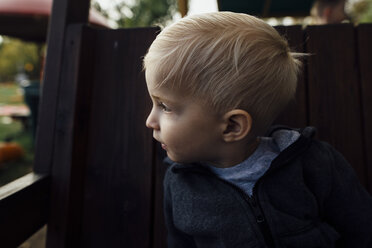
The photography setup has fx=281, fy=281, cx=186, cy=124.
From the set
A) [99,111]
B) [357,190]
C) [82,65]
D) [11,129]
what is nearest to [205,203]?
[357,190]

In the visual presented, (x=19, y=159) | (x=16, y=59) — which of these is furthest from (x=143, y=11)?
(x=16, y=59)

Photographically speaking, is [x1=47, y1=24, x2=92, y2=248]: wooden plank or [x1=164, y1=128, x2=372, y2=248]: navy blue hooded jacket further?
[x1=47, y1=24, x2=92, y2=248]: wooden plank

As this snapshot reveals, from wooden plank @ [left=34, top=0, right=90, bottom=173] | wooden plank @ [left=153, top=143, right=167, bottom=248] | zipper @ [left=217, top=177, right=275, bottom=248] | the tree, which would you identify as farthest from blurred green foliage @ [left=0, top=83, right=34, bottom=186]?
the tree

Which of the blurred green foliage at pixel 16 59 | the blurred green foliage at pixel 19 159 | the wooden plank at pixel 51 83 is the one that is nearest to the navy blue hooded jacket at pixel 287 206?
the wooden plank at pixel 51 83

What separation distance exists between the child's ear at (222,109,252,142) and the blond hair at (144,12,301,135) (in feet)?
0.05

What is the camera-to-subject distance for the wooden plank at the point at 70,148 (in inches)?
39.5

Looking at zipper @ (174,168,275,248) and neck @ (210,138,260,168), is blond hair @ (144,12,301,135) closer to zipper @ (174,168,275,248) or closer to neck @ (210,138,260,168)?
neck @ (210,138,260,168)

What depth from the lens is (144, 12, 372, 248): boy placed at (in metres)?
0.69

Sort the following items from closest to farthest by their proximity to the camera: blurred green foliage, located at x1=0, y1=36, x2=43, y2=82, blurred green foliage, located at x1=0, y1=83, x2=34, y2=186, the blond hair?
the blond hair
blurred green foliage, located at x1=0, y1=83, x2=34, y2=186
blurred green foliage, located at x1=0, y1=36, x2=43, y2=82

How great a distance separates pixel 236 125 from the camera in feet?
2.43

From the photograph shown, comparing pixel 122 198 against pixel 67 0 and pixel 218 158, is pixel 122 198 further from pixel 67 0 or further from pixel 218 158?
pixel 67 0

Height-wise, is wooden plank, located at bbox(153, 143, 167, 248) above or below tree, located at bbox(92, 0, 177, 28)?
below

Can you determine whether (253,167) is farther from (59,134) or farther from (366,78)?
(59,134)

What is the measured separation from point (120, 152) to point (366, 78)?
3.04 ft
